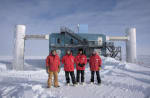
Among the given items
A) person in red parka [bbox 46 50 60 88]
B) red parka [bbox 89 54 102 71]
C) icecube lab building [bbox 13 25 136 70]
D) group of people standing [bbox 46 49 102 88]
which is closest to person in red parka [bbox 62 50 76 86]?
group of people standing [bbox 46 49 102 88]

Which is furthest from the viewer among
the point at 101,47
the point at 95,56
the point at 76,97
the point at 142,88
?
the point at 101,47

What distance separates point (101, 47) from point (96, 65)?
1729 centimetres

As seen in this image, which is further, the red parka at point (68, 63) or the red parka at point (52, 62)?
the red parka at point (68, 63)

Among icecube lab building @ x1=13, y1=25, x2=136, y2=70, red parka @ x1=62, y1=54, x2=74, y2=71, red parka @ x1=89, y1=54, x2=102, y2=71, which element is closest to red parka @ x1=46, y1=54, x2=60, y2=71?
red parka @ x1=62, y1=54, x2=74, y2=71

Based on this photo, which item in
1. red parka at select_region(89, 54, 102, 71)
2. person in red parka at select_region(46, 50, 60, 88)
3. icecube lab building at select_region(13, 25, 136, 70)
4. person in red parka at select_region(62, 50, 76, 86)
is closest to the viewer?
person in red parka at select_region(46, 50, 60, 88)

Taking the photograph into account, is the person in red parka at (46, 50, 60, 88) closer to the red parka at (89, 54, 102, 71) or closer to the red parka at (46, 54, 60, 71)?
the red parka at (46, 54, 60, 71)

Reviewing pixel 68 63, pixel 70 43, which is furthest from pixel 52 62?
pixel 70 43

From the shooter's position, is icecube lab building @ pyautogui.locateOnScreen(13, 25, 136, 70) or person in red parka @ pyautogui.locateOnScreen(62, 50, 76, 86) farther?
icecube lab building @ pyautogui.locateOnScreen(13, 25, 136, 70)

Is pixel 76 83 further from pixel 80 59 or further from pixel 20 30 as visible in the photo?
pixel 20 30

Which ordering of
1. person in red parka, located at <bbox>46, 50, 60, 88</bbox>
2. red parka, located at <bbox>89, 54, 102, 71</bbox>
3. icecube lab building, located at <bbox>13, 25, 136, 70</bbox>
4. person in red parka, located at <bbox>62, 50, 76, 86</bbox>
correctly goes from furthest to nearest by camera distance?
icecube lab building, located at <bbox>13, 25, 136, 70</bbox> → red parka, located at <bbox>89, 54, 102, 71</bbox> → person in red parka, located at <bbox>62, 50, 76, 86</bbox> → person in red parka, located at <bbox>46, 50, 60, 88</bbox>

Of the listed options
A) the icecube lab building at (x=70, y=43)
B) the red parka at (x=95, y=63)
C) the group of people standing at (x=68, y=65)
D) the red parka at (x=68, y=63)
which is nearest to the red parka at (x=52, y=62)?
the group of people standing at (x=68, y=65)

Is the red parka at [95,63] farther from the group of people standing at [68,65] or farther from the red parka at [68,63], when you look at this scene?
the red parka at [68,63]

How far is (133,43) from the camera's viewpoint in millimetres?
25109

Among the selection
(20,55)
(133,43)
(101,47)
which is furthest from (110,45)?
(20,55)
